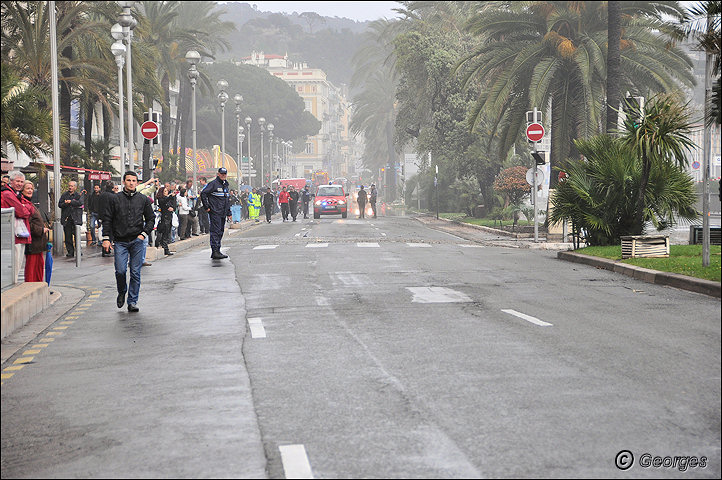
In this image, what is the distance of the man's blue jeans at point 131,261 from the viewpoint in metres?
14.3

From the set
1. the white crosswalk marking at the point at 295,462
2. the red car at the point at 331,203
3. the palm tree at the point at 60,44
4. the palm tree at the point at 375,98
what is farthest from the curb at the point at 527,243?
the palm tree at the point at 375,98

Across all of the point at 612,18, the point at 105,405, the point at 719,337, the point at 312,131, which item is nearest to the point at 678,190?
the point at 612,18

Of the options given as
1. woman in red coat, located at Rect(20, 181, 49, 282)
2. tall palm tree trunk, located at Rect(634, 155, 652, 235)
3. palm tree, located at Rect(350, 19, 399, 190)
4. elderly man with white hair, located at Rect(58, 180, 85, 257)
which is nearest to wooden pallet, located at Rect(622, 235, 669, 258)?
tall palm tree trunk, located at Rect(634, 155, 652, 235)

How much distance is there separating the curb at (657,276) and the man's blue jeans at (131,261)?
7.63 metres

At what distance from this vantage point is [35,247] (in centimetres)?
1519

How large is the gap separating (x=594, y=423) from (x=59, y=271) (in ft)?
56.4

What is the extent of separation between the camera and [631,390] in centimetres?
775

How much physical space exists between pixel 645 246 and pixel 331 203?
3869 cm

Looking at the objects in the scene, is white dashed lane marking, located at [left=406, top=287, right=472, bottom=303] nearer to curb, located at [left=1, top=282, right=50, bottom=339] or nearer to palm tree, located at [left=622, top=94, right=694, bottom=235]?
curb, located at [left=1, top=282, right=50, bottom=339]

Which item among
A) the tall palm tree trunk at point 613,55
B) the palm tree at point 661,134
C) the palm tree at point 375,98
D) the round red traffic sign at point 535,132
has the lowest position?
the palm tree at point 661,134

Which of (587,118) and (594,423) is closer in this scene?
(594,423)

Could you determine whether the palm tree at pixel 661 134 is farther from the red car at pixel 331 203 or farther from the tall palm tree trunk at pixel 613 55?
the red car at pixel 331 203

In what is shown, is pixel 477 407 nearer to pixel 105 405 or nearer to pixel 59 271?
pixel 105 405

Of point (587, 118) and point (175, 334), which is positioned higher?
point (587, 118)
